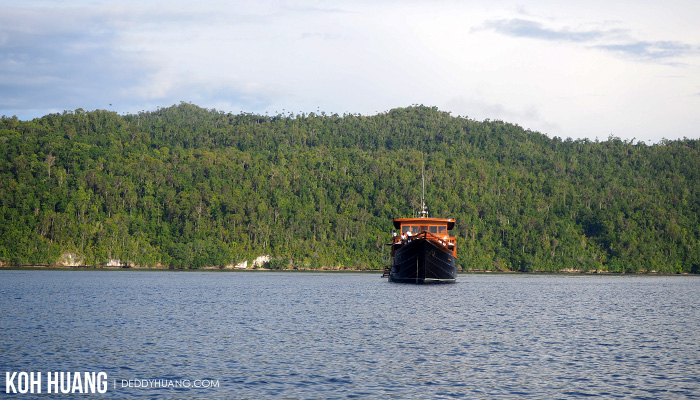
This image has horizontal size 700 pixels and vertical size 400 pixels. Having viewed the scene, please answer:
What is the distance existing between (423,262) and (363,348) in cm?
6026

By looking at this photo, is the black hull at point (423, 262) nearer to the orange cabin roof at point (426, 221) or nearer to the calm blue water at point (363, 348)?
the orange cabin roof at point (426, 221)

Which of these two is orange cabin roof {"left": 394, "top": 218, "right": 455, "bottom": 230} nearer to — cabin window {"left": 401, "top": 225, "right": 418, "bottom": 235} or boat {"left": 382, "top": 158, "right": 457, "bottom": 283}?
boat {"left": 382, "top": 158, "right": 457, "bottom": 283}

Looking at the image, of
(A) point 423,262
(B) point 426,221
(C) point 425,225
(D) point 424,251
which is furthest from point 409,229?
(D) point 424,251

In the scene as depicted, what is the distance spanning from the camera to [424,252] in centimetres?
9669

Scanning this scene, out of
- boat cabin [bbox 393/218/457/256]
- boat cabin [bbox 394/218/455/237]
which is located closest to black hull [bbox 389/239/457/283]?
boat cabin [bbox 393/218/457/256]

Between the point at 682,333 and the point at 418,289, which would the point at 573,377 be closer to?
the point at 682,333

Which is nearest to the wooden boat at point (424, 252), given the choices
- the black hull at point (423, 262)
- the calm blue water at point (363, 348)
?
the black hull at point (423, 262)

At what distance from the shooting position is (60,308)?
61344 mm

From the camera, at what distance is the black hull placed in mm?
95438

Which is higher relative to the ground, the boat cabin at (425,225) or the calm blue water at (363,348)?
the boat cabin at (425,225)

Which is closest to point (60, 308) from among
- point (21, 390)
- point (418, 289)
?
point (21, 390)

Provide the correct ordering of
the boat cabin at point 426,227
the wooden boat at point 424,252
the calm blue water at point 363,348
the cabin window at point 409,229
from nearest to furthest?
the calm blue water at point 363,348 < the wooden boat at point 424,252 < the boat cabin at point 426,227 < the cabin window at point 409,229

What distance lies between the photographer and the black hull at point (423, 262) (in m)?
95.4

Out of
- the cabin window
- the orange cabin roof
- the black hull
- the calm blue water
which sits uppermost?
the orange cabin roof
